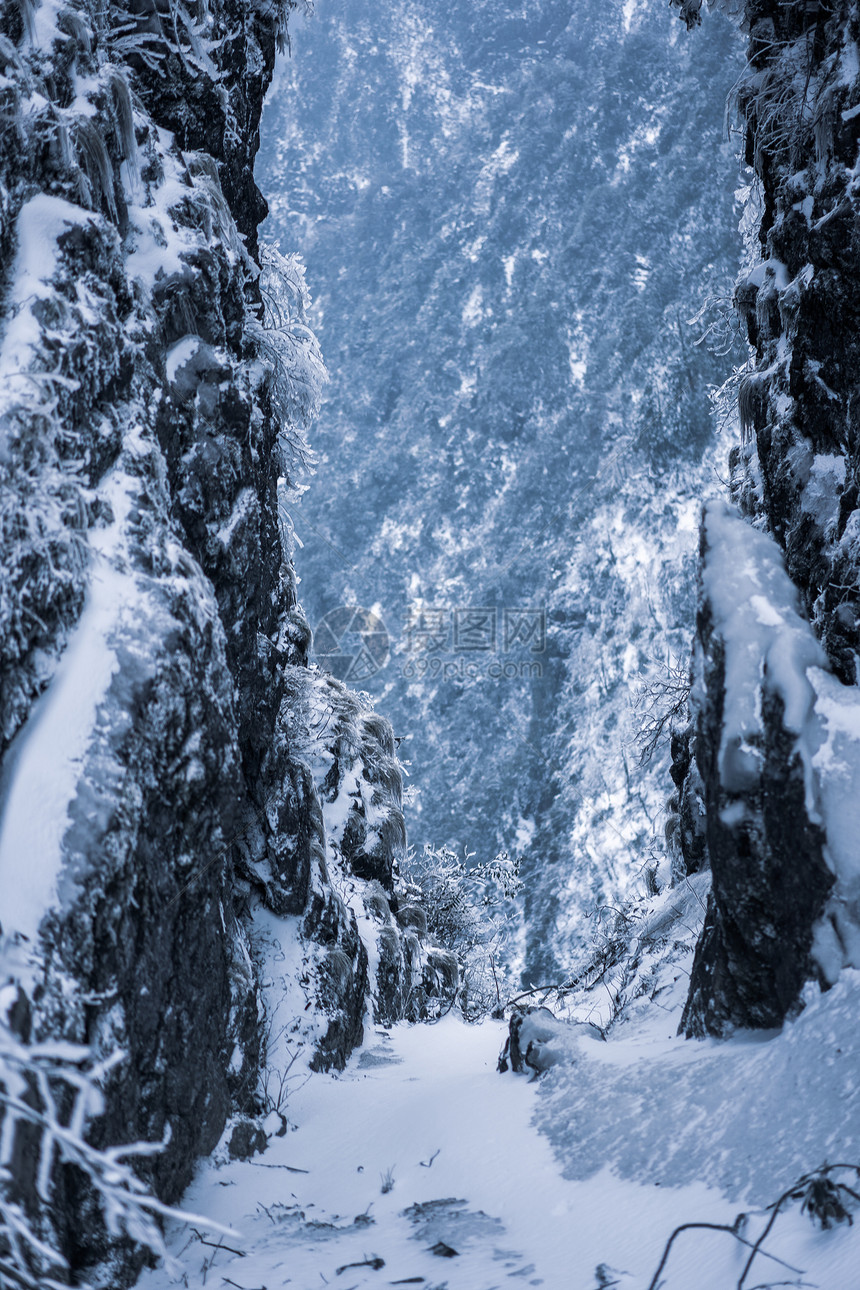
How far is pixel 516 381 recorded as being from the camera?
208 ft

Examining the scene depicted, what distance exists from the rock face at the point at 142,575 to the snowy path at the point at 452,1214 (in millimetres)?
557

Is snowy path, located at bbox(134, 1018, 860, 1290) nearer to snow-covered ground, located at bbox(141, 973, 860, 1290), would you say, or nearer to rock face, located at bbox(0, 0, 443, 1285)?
snow-covered ground, located at bbox(141, 973, 860, 1290)

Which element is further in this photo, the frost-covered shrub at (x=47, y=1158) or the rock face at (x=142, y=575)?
the rock face at (x=142, y=575)

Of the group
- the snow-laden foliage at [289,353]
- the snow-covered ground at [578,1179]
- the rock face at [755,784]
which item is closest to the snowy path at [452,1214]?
the snow-covered ground at [578,1179]

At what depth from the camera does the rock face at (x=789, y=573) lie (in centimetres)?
417

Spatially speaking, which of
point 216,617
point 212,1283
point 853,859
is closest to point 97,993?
point 212,1283

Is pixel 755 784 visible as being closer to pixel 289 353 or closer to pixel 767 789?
pixel 767 789

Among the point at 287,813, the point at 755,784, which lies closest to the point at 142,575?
the point at 755,784

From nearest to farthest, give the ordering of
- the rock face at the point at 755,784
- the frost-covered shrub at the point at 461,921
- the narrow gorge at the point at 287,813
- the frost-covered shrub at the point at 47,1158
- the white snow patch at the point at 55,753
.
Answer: the frost-covered shrub at the point at 47,1158 → the narrow gorge at the point at 287,813 → the white snow patch at the point at 55,753 → the rock face at the point at 755,784 → the frost-covered shrub at the point at 461,921

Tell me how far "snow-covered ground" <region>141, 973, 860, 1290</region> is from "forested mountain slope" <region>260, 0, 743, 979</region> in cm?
3773

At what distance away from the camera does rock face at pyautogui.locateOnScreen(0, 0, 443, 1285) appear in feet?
13.2

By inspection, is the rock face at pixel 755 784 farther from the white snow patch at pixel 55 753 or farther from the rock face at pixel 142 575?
the white snow patch at pixel 55 753

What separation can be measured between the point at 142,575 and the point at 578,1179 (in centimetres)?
377

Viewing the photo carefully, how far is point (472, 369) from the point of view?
66500mm
